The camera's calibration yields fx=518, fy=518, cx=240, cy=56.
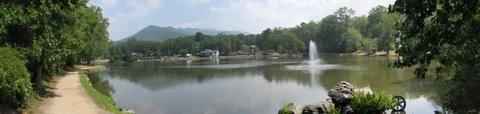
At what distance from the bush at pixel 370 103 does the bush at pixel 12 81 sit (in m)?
15.4

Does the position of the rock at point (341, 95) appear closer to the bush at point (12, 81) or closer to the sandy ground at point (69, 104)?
the sandy ground at point (69, 104)

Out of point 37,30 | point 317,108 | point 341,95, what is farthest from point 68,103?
point 341,95

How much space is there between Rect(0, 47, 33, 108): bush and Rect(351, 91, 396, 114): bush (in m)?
15.4

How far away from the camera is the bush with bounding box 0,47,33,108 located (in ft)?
74.6

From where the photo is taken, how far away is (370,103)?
77.7 ft

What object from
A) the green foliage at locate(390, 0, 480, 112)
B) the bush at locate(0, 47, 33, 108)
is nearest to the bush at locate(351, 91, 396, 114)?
the green foliage at locate(390, 0, 480, 112)

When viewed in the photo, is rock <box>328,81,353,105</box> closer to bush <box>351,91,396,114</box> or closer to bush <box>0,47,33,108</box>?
bush <box>351,91,396,114</box>

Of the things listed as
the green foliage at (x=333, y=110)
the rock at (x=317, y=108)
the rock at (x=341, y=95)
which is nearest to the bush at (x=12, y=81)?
the rock at (x=317, y=108)

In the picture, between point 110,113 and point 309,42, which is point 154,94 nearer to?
point 110,113

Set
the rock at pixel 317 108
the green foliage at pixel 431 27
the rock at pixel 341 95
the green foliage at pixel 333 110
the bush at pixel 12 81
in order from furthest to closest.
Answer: the rock at pixel 341 95
the rock at pixel 317 108
the green foliage at pixel 333 110
the bush at pixel 12 81
the green foliage at pixel 431 27

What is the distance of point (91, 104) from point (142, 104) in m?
9.41

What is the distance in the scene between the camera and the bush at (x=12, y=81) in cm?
2273

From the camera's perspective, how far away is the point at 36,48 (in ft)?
96.1

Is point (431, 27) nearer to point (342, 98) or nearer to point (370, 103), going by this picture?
point (370, 103)
